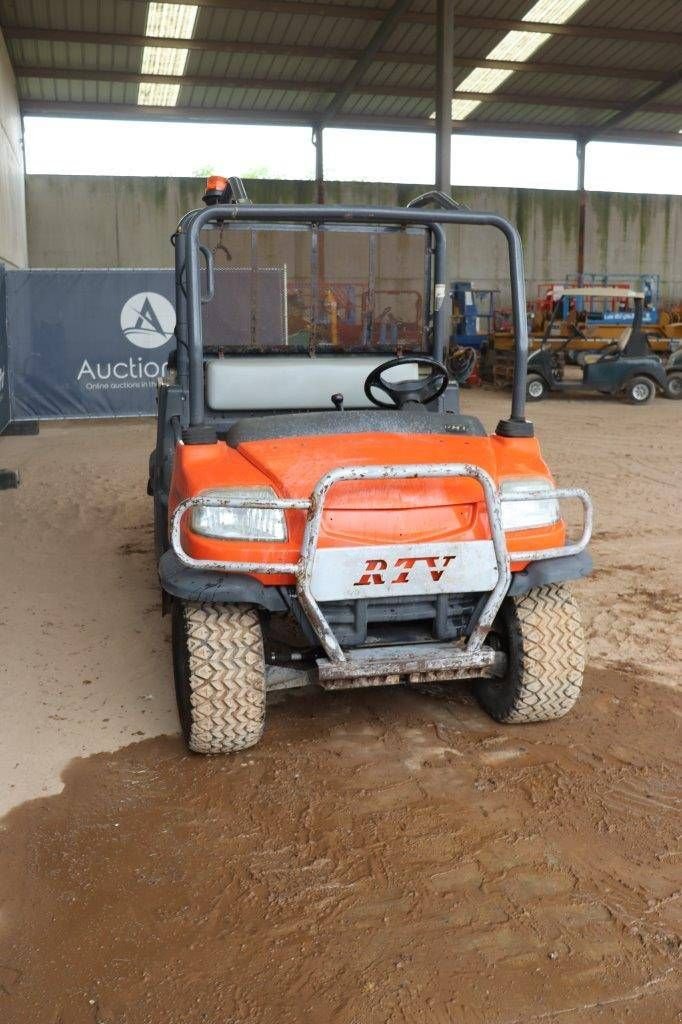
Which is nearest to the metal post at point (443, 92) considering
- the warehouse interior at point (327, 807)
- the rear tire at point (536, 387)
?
the rear tire at point (536, 387)

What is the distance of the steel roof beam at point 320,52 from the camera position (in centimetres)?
1716

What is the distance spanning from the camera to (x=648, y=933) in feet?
7.41

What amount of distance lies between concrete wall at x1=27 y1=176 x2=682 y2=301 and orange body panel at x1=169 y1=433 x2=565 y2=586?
63.9ft

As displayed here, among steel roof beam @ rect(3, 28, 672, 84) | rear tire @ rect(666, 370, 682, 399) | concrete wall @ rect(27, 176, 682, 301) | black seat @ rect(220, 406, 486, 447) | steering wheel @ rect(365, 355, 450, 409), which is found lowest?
rear tire @ rect(666, 370, 682, 399)

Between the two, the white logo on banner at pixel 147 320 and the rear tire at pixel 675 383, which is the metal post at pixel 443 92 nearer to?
the rear tire at pixel 675 383

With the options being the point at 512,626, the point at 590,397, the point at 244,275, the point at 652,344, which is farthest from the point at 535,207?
the point at 512,626

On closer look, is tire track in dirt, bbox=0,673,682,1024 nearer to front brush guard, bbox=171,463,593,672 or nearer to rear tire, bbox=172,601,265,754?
rear tire, bbox=172,601,265,754

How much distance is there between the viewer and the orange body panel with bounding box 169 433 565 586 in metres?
2.86

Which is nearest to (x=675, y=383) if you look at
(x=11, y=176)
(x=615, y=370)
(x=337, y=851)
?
(x=615, y=370)

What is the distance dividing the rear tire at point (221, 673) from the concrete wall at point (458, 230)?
1970 cm

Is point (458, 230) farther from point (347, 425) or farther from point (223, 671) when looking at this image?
point (223, 671)

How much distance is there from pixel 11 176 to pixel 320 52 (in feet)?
21.9

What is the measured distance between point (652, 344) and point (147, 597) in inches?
556

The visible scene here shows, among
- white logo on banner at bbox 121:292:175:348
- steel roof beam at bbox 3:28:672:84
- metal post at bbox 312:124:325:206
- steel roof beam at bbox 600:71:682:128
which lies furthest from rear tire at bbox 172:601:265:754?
steel roof beam at bbox 600:71:682:128
